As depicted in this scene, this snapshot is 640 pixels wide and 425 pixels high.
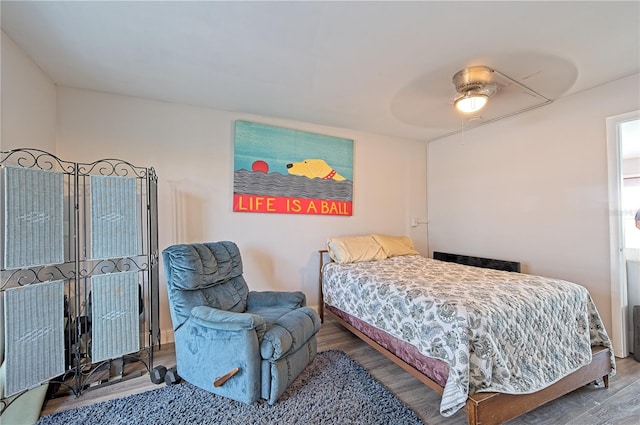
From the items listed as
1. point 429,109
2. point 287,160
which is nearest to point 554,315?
point 429,109

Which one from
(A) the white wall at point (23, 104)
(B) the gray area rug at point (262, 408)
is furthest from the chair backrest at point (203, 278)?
(A) the white wall at point (23, 104)

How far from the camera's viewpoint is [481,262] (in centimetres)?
353

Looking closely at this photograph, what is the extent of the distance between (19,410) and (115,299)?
75 centimetres

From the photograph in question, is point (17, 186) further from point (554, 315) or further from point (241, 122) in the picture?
point (554, 315)

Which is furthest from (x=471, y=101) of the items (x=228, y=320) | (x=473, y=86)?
(x=228, y=320)

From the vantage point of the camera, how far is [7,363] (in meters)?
1.65

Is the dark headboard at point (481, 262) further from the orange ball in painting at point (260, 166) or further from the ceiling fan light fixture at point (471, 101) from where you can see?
the orange ball in painting at point (260, 166)

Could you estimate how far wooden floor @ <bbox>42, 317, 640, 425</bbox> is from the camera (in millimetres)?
1734

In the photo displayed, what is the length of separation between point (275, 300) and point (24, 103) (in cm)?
243

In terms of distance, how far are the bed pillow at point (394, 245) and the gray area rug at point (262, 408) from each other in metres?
1.74

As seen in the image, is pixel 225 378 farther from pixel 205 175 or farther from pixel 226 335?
pixel 205 175

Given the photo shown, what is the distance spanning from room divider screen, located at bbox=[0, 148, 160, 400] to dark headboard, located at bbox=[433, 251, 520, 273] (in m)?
3.66

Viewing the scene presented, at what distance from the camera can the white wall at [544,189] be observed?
2.58 m

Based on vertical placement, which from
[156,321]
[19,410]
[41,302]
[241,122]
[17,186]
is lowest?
[19,410]
